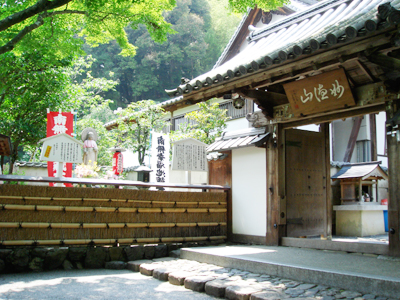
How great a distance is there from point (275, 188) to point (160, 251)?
3079 mm

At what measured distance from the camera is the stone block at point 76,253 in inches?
285

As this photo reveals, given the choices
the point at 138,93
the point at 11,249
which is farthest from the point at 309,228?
the point at 138,93

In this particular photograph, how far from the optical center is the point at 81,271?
7.01m

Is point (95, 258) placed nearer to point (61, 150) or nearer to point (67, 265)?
point (67, 265)

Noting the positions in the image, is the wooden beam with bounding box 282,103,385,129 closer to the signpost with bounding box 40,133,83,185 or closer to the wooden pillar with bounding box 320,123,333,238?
the wooden pillar with bounding box 320,123,333,238

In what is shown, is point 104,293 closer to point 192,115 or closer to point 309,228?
point 309,228

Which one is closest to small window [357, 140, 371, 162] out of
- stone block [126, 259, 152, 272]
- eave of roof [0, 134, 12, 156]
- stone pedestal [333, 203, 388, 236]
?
stone pedestal [333, 203, 388, 236]

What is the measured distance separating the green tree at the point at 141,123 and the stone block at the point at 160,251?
30.7 ft

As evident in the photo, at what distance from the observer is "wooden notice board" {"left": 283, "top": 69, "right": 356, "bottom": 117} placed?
22.5 ft

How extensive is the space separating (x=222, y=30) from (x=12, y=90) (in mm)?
28705

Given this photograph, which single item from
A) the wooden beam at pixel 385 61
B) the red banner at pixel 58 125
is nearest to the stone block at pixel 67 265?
the red banner at pixel 58 125

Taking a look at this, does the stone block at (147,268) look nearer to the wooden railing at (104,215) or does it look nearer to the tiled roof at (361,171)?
the wooden railing at (104,215)

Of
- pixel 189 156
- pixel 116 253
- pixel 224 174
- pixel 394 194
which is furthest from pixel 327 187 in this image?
pixel 116 253

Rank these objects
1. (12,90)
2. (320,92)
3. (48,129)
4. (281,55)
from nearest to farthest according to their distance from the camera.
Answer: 1. (281,55)
2. (320,92)
3. (12,90)
4. (48,129)
